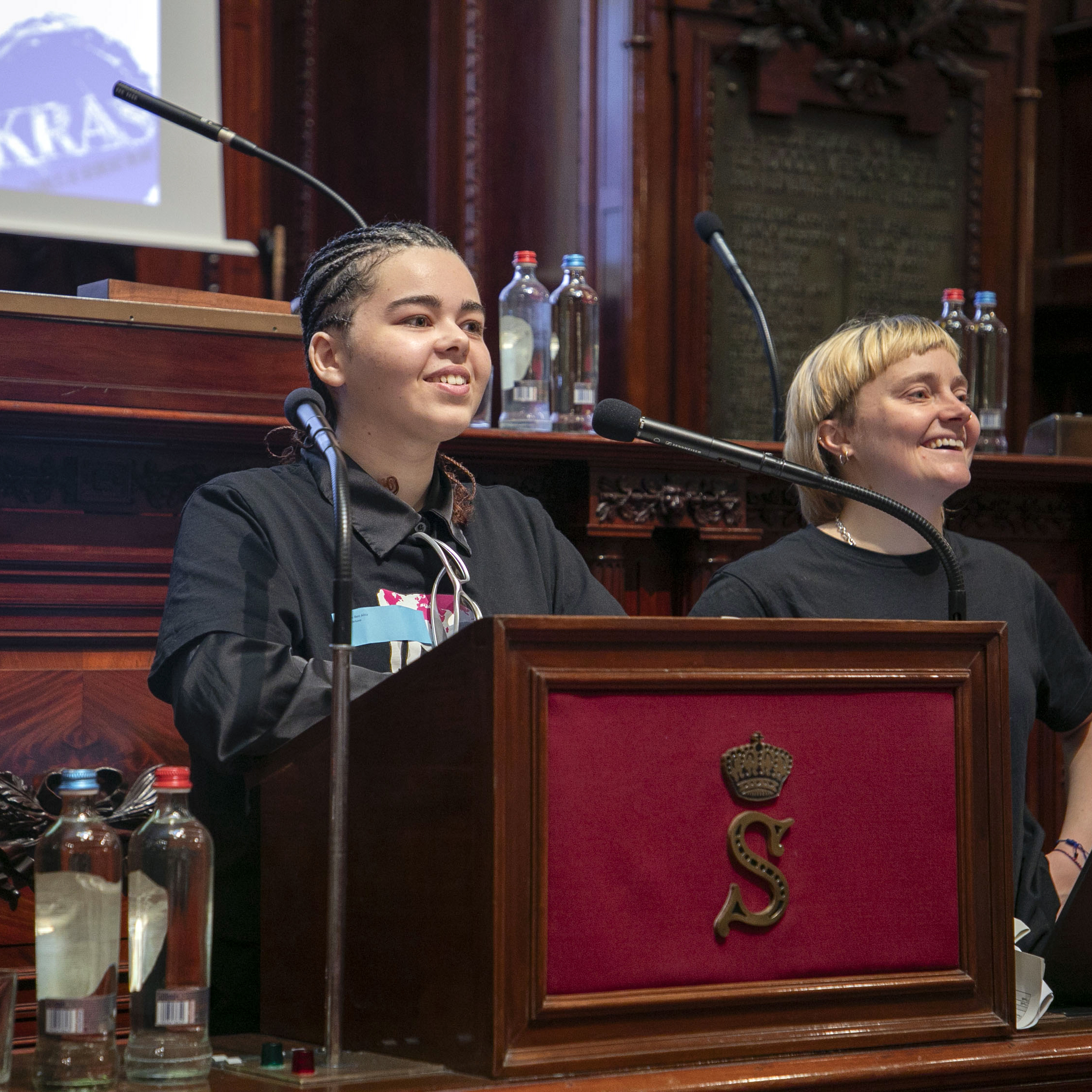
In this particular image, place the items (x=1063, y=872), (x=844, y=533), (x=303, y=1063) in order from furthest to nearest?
(x=844, y=533)
(x=1063, y=872)
(x=303, y=1063)

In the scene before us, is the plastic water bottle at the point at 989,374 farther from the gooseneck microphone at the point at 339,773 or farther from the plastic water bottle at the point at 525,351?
the gooseneck microphone at the point at 339,773

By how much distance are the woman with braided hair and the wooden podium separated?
14 cm

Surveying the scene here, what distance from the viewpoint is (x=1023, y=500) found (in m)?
2.99

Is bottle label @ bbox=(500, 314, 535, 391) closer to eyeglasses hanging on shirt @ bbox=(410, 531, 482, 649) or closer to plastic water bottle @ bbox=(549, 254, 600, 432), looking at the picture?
plastic water bottle @ bbox=(549, 254, 600, 432)

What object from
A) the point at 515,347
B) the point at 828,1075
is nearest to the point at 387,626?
the point at 828,1075

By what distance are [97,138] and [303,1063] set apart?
2357mm

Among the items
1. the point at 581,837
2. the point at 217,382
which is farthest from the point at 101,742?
the point at 581,837

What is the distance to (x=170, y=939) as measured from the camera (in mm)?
1192

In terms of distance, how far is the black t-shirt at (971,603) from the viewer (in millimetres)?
2012

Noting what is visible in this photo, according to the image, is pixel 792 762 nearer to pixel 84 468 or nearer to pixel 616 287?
pixel 84 468

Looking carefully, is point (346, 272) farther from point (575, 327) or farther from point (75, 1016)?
point (575, 327)

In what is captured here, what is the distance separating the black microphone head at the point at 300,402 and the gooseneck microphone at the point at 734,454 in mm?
259

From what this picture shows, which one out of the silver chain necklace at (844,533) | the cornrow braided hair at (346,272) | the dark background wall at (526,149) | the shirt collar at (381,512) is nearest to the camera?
the shirt collar at (381,512)

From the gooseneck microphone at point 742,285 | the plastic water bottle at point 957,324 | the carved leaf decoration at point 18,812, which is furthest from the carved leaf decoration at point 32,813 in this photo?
the plastic water bottle at point 957,324
